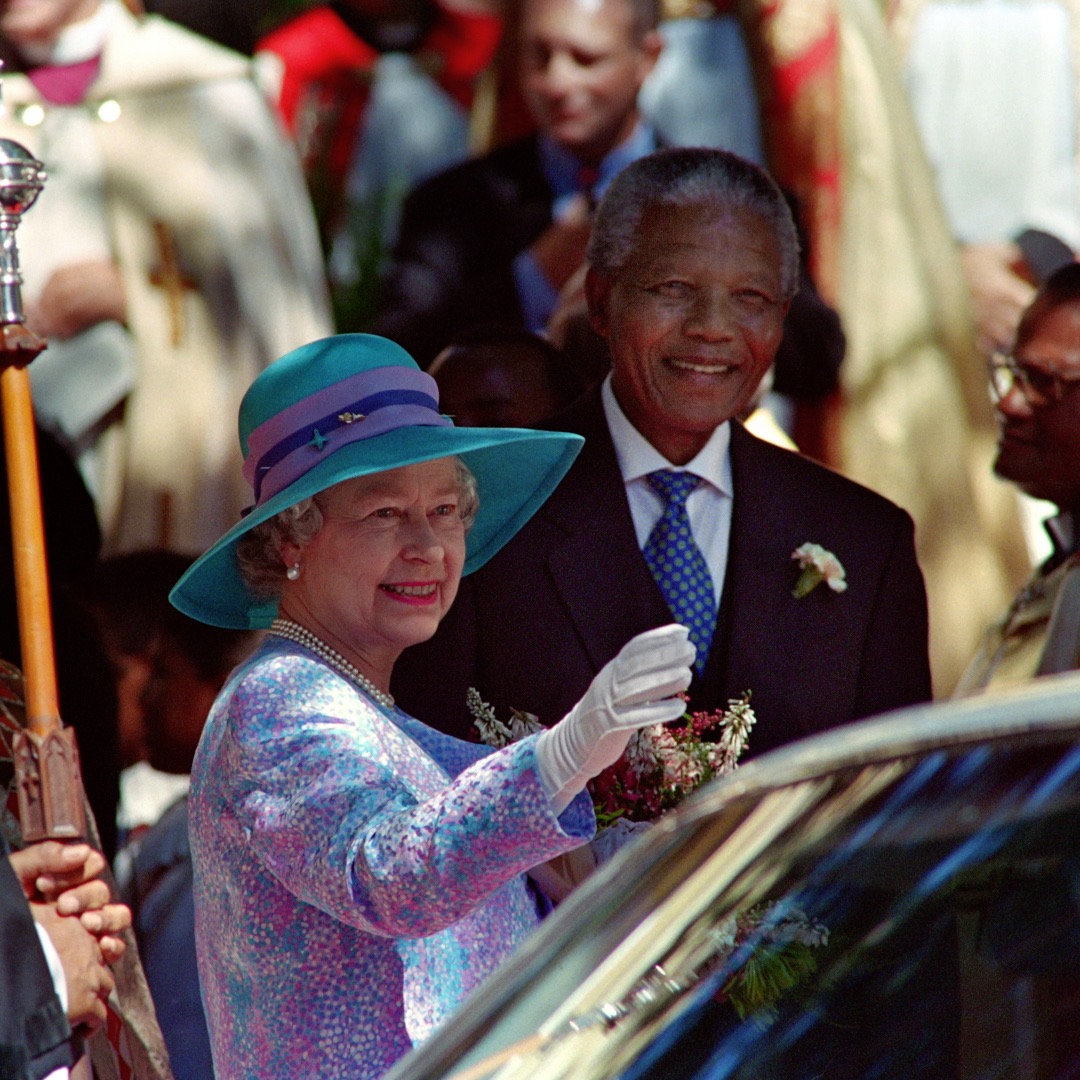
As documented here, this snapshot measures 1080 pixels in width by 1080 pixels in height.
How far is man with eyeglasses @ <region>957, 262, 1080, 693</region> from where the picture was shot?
4312 millimetres

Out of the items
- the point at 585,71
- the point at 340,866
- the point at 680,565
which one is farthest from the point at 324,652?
the point at 585,71

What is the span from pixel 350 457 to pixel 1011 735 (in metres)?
1.18

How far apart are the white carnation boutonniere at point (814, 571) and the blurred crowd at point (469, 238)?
3.75 ft

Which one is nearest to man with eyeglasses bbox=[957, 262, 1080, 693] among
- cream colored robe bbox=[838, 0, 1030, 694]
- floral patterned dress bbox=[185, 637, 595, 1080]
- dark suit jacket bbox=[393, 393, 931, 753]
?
cream colored robe bbox=[838, 0, 1030, 694]

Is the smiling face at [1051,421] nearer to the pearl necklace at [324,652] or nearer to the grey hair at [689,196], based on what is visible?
the grey hair at [689,196]

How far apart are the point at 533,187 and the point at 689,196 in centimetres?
217

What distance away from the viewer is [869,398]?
555cm

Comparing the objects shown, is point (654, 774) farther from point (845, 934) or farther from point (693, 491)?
point (845, 934)

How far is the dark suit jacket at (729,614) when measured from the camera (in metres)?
3.06

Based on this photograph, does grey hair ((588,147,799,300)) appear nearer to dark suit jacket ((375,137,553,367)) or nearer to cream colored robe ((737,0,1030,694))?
dark suit jacket ((375,137,553,367))

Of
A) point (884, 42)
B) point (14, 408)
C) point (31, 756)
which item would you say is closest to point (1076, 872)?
point (31, 756)

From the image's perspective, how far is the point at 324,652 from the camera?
2.45 m

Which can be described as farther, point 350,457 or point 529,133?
point 529,133

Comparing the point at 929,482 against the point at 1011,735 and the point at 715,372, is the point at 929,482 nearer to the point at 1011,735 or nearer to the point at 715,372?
the point at 715,372
